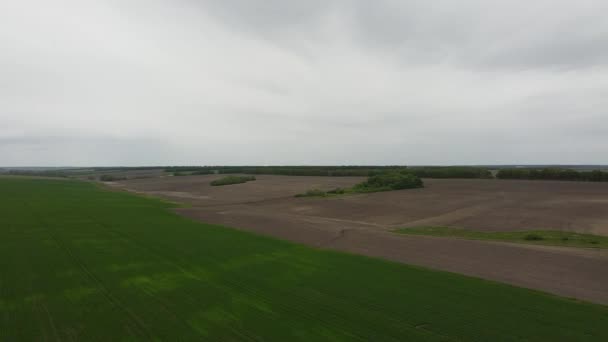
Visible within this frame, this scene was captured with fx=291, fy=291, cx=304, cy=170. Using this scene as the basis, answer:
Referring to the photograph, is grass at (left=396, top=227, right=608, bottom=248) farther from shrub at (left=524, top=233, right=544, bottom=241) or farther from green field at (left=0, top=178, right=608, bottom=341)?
green field at (left=0, top=178, right=608, bottom=341)

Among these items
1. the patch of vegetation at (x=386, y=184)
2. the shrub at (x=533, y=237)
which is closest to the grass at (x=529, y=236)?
the shrub at (x=533, y=237)

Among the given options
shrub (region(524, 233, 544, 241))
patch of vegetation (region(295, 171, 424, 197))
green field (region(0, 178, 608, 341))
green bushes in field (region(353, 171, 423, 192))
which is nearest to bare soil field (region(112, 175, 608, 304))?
green field (region(0, 178, 608, 341))

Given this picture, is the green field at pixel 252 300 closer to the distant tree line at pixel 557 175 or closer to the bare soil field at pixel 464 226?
the bare soil field at pixel 464 226

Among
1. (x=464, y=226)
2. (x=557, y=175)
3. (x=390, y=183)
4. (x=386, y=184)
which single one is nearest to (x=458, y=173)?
(x=557, y=175)

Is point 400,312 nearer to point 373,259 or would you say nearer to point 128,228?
point 373,259

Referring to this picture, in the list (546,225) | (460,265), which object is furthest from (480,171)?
(460,265)

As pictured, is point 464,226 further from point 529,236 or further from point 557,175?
point 557,175
